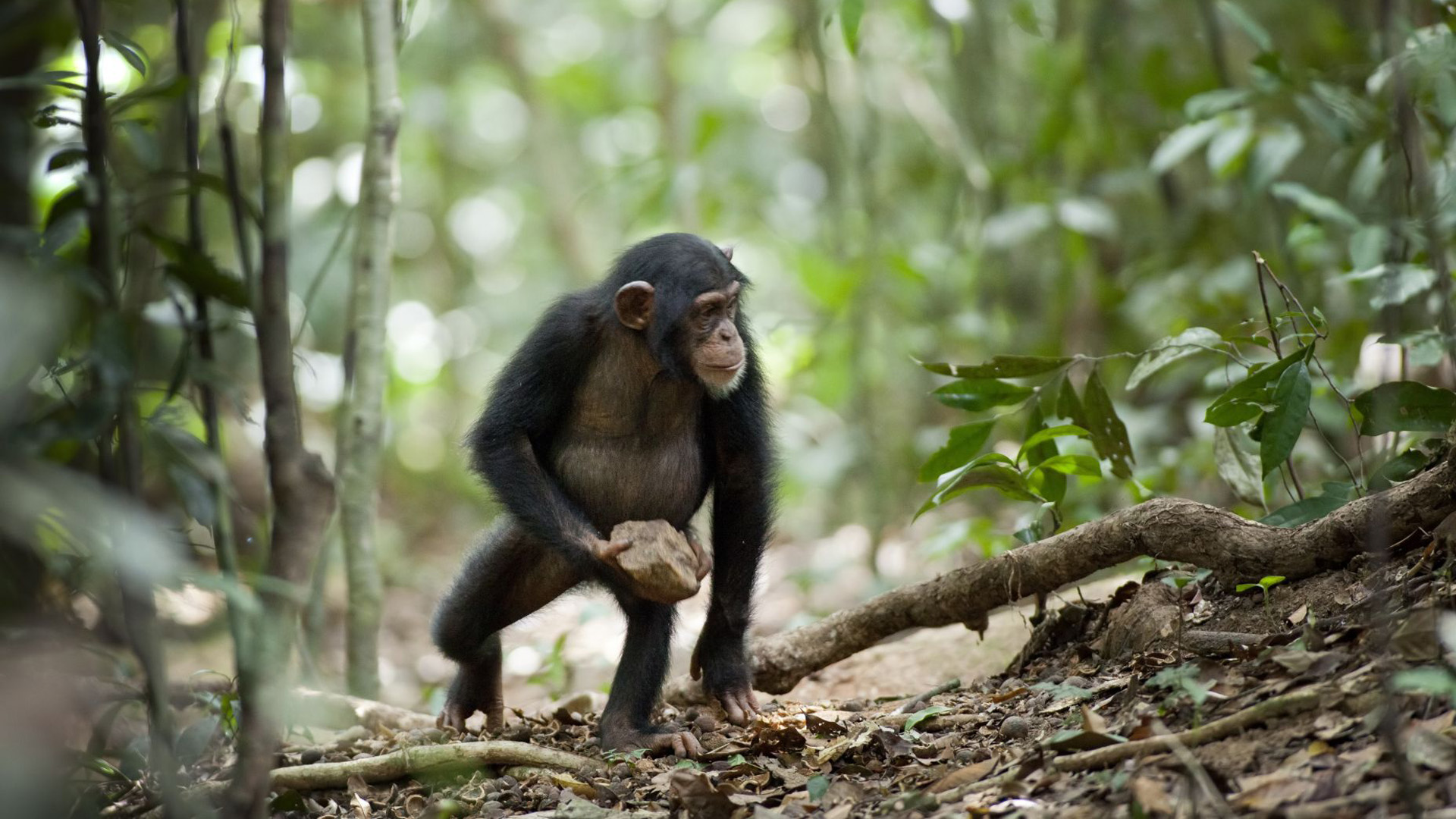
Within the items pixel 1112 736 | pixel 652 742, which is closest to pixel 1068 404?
pixel 1112 736

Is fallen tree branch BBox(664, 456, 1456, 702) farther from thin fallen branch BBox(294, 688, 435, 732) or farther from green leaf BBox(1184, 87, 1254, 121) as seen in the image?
green leaf BBox(1184, 87, 1254, 121)

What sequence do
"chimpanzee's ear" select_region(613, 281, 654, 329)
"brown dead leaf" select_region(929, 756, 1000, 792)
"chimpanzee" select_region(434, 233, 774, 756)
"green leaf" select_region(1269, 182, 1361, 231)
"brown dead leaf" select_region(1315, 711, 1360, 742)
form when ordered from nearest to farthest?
"brown dead leaf" select_region(1315, 711, 1360, 742) < "brown dead leaf" select_region(929, 756, 1000, 792) < "chimpanzee" select_region(434, 233, 774, 756) < "chimpanzee's ear" select_region(613, 281, 654, 329) < "green leaf" select_region(1269, 182, 1361, 231)

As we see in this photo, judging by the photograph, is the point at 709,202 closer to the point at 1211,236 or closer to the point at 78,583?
the point at 1211,236

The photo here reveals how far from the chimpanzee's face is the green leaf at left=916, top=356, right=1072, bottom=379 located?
2.50 feet

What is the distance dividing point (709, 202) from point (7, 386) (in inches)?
274

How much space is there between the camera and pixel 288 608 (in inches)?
99.4

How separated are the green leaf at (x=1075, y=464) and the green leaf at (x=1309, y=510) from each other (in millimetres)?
606

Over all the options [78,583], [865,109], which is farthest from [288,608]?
[865,109]

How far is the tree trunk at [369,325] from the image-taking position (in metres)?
5.03

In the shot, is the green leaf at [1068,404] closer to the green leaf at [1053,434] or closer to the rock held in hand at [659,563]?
the green leaf at [1053,434]

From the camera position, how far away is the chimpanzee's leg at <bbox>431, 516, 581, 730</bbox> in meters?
4.61

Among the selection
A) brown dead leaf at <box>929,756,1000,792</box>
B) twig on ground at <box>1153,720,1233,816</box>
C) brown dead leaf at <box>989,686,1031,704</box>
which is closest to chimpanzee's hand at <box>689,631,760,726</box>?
brown dead leaf at <box>989,686,1031,704</box>

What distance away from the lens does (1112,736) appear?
2.73 meters

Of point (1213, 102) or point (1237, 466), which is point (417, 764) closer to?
point (1237, 466)
